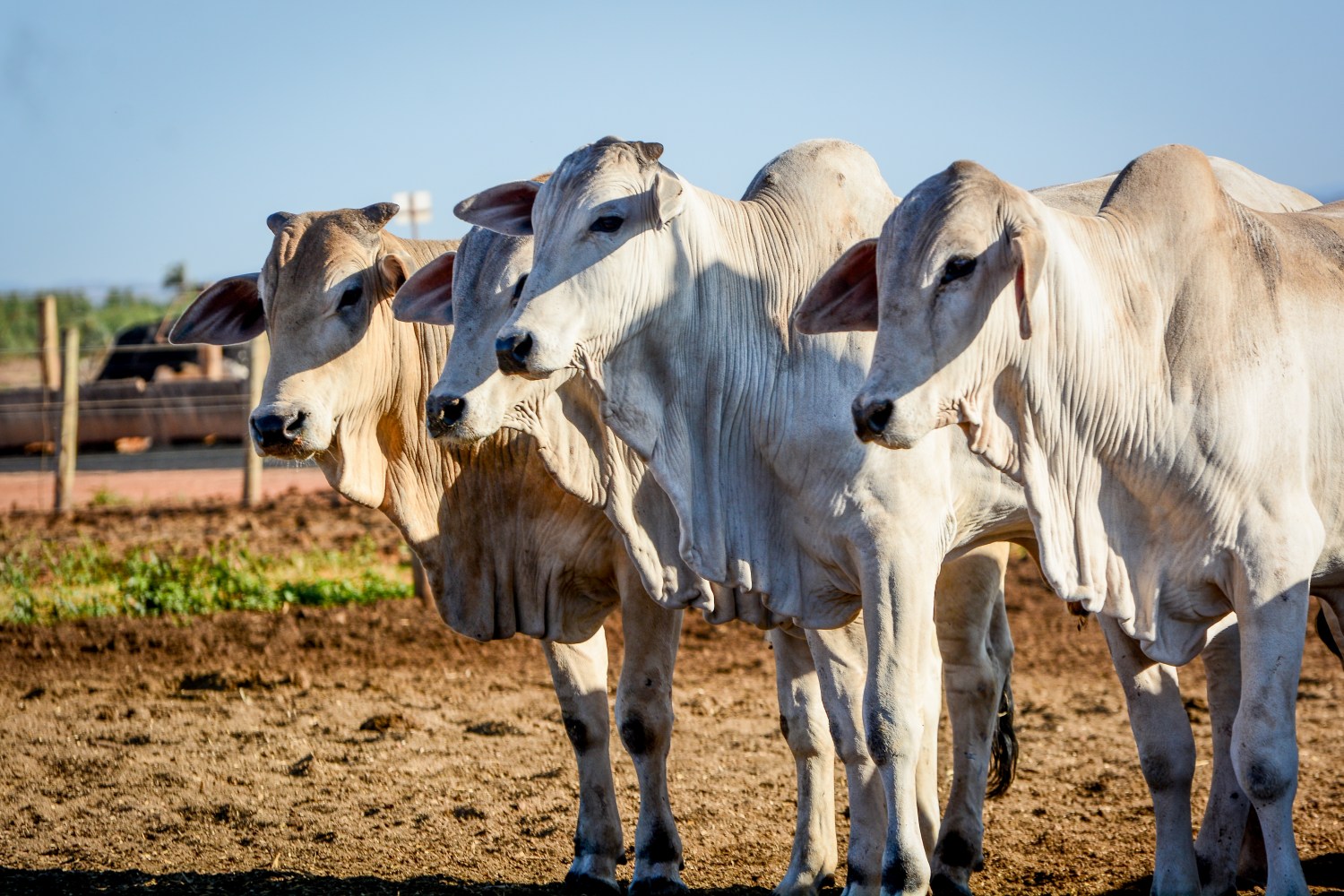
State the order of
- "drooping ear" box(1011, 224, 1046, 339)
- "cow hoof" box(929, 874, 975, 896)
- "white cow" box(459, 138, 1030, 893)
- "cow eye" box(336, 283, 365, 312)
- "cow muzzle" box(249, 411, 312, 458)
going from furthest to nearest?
"cow hoof" box(929, 874, 975, 896) < "cow eye" box(336, 283, 365, 312) < "cow muzzle" box(249, 411, 312, 458) < "white cow" box(459, 138, 1030, 893) < "drooping ear" box(1011, 224, 1046, 339)

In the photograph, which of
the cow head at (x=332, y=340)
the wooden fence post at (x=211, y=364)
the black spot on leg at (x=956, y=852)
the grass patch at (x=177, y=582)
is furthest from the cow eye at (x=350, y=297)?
the wooden fence post at (x=211, y=364)

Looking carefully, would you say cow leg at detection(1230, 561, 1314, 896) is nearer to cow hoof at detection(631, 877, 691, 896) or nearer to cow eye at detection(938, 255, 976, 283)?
cow eye at detection(938, 255, 976, 283)

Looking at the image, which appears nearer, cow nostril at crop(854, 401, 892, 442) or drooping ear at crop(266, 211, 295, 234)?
cow nostril at crop(854, 401, 892, 442)

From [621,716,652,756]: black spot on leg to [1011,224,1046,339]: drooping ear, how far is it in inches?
81.2

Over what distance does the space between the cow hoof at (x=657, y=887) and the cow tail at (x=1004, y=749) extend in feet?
4.42

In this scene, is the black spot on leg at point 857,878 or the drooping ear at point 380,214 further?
the drooping ear at point 380,214

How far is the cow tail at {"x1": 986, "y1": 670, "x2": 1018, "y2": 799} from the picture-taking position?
524 centimetres

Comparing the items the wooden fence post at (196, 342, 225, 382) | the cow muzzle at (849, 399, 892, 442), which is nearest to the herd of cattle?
the cow muzzle at (849, 399, 892, 442)

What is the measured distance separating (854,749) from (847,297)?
4.20 feet

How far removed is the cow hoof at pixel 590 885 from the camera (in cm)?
446

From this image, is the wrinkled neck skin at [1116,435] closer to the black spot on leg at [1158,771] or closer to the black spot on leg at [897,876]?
the black spot on leg at [1158,771]

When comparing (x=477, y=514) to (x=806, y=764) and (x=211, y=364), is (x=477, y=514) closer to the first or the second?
(x=806, y=764)

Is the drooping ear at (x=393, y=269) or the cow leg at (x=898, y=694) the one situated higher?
the drooping ear at (x=393, y=269)

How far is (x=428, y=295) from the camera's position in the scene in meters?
4.32
